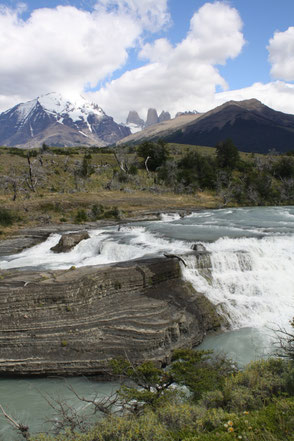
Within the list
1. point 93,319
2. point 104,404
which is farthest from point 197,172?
point 104,404

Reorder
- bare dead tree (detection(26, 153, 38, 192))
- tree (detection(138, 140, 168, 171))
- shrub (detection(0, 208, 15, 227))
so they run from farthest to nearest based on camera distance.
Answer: tree (detection(138, 140, 168, 171)), bare dead tree (detection(26, 153, 38, 192)), shrub (detection(0, 208, 15, 227))

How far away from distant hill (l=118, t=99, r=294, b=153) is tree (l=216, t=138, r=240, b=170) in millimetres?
84861

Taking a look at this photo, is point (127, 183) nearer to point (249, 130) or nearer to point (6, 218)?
point (6, 218)

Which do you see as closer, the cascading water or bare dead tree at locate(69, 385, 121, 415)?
bare dead tree at locate(69, 385, 121, 415)

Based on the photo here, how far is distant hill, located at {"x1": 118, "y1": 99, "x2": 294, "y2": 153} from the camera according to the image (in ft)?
483

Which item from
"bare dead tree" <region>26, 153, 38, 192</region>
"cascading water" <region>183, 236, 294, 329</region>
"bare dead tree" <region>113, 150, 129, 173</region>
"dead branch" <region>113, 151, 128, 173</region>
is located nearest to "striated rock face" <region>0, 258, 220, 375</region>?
"cascading water" <region>183, 236, 294, 329</region>

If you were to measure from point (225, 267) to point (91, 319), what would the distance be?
8.66 metres

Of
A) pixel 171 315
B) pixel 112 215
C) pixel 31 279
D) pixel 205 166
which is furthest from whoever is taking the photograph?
pixel 205 166

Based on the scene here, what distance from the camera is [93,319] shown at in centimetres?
1124

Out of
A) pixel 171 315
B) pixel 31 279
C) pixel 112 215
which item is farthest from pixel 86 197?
pixel 171 315

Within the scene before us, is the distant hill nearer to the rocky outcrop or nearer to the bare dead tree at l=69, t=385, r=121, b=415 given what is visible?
the rocky outcrop

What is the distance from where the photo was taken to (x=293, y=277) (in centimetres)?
1712

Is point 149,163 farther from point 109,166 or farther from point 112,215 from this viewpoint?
point 112,215

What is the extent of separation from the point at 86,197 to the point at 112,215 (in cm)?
609
